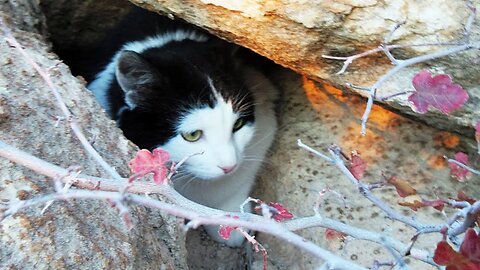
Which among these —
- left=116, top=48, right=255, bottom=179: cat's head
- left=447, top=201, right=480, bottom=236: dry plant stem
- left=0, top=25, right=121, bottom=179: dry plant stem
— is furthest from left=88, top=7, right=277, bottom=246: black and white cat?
left=447, top=201, right=480, bottom=236: dry plant stem

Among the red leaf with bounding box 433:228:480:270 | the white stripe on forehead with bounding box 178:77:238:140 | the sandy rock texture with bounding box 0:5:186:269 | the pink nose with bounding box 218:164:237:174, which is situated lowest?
the pink nose with bounding box 218:164:237:174

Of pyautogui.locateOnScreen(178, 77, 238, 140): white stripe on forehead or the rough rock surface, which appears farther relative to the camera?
pyautogui.locateOnScreen(178, 77, 238, 140): white stripe on forehead

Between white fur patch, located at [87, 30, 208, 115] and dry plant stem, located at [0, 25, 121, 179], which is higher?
dry plant stem, located at [0, 25, 121, 179]

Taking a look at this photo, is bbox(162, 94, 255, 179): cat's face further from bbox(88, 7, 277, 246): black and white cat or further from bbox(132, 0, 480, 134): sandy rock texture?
bbox(132, 0, 480, 134): sandy rock texture

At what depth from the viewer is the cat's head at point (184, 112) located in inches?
79.6

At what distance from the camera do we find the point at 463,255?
0.91m

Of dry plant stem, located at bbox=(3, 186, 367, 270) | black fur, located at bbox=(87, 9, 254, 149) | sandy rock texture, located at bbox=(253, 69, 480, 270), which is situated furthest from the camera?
black fur, located at bbox=(87, 9, 254, 149)

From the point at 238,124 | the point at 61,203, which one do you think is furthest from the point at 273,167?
the point at 61,203

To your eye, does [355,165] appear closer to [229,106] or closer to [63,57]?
[229,106]

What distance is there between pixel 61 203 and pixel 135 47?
3.72ft

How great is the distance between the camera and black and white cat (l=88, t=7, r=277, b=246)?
2.02 metres

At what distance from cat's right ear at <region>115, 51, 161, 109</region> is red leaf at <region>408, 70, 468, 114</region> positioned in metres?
0.99

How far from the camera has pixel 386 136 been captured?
6.89ft

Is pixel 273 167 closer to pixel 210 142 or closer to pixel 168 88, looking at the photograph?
pixel 210 142
